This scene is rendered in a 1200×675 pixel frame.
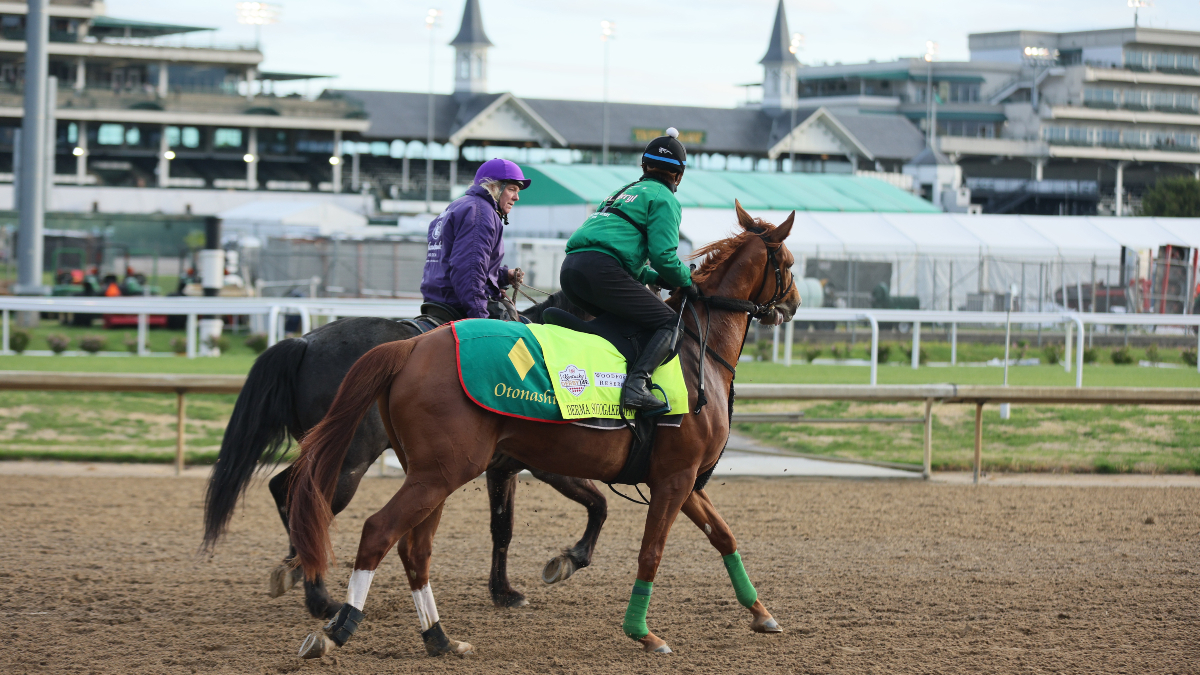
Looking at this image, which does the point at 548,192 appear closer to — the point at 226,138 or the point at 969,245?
the point at 969,245

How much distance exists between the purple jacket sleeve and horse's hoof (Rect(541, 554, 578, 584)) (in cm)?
133

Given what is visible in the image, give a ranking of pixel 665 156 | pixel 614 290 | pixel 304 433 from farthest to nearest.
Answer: pixel 304 433, pixel 665 156, pixel 614 290

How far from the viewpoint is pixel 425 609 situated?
4590mm

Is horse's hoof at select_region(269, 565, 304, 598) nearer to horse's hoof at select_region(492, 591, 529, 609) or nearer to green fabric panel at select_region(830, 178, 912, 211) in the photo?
horse's hoof at select_region(492, 591, 529, 609)

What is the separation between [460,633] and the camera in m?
4.95

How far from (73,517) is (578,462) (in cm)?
447

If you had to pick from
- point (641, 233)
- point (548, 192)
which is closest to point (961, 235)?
point (548, 192)

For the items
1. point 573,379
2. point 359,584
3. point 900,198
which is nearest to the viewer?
point 359,584

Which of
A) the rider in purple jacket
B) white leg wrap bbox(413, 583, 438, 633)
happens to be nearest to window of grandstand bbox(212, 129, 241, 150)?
the rider in purple jacket

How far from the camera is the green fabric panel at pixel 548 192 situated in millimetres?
32250

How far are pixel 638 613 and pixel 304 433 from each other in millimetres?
1993

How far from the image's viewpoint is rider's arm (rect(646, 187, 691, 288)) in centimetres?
476

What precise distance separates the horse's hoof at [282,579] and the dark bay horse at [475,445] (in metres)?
0.88

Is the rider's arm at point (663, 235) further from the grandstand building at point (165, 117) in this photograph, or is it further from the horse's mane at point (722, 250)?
the grandstand building at point (165, 117)
